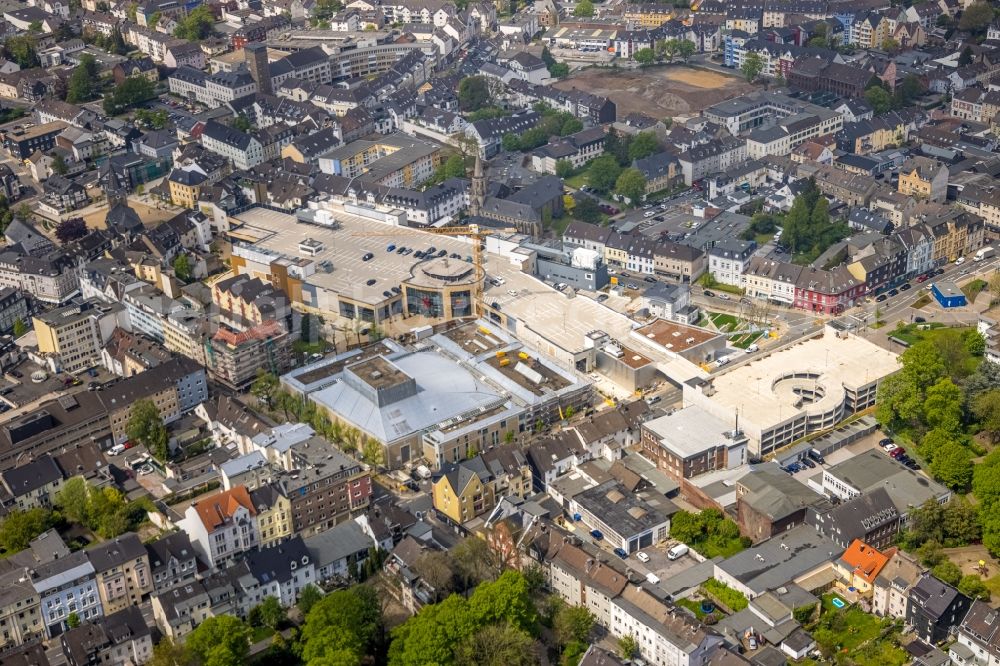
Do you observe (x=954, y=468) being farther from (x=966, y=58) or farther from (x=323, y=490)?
(x=966, y=58)

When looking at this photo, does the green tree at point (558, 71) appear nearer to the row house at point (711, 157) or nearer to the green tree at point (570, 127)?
the green tree at point (570, 127)

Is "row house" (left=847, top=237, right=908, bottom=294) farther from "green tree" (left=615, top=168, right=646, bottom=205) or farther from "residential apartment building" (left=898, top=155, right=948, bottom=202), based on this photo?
"green tree" (left=615, top=168, right=646, bottom=205)

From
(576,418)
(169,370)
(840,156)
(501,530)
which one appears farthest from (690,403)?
(840,156)

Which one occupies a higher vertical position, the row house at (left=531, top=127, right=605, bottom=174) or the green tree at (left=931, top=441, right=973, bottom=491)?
the row house at (left=531, top=127, right=605, bottom=174)

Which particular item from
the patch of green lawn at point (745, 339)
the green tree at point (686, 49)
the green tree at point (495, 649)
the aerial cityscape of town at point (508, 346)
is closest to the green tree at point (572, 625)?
the aerial cityscape of town at point (508, 346)

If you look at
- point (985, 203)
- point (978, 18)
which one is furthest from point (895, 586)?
point (978, 18)

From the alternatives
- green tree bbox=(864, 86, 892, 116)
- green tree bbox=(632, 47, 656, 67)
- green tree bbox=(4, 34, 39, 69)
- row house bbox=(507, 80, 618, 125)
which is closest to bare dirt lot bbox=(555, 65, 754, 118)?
green tree bbox=(632, 47, 656, 67)

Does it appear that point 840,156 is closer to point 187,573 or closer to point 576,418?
point 576,418

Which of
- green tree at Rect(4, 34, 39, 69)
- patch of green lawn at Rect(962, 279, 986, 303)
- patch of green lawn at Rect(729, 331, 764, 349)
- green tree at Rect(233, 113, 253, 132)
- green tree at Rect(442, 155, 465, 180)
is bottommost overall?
patch of green lawn at Rect(729, 331, 764, 349)
